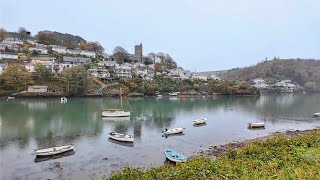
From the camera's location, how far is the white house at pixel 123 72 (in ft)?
272

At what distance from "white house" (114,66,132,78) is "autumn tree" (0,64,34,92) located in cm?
2668

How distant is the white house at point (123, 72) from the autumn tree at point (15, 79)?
87.5 feet

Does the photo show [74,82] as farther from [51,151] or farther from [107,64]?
[51,151]

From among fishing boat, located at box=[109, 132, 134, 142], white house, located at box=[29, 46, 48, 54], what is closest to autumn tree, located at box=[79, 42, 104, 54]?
white house, located at box=[29, 46, 48, 54]

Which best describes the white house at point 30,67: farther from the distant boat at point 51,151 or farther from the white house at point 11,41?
the distant boat at point 51,151

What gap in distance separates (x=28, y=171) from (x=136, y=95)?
5600 cm

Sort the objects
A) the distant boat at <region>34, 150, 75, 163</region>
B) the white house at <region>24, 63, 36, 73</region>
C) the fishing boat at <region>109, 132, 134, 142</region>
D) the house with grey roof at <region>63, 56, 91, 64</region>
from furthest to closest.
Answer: the house with grey roof at <region>63, 56, 91, 64</region>
the white house at <region>24, 63, 36, 73</region>
the fishing boat at <region>109, 132, 134, 142</region>
the distant boat at <region>34, 150, 75, 163</region>

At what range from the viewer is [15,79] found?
61781mm

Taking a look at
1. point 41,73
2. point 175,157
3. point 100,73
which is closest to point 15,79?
point 41,73

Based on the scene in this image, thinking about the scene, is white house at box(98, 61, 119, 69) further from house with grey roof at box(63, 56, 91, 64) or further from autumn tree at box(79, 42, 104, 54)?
autumn tree at box(79, 42, 104, 54)

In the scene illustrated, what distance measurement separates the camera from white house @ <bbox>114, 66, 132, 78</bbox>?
8300 cm

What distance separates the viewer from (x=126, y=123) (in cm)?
3303

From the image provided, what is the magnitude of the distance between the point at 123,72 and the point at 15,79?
31904mm

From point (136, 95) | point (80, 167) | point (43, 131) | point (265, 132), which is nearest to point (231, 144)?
point (265, 132)
